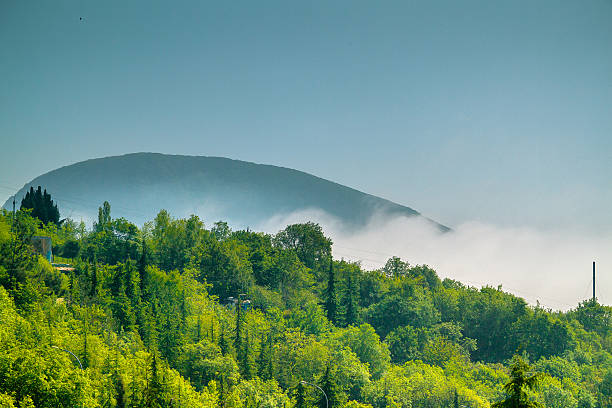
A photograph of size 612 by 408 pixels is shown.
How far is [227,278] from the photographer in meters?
131

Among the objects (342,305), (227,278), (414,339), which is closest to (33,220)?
(227,278)

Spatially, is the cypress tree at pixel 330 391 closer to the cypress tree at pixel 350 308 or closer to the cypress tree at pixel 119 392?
the cypress tree at pixel 119 392

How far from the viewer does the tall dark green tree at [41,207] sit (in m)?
140

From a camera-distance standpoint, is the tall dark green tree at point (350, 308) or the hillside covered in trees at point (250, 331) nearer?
the hillside covered in trees at point (250, 331)

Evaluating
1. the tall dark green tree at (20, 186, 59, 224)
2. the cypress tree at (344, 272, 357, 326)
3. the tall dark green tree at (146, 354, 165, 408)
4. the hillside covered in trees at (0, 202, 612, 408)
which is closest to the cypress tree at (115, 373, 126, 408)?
the hillside covered in trees at (0, 202, 612, 408)

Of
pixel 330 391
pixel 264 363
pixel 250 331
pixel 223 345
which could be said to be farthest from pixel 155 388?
pixel 250 331

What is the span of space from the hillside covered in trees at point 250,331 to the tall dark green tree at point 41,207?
6.31 metres

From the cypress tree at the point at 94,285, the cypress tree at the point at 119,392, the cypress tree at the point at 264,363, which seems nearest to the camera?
the cypress tree at the point at 119,392

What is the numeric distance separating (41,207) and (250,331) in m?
71.6

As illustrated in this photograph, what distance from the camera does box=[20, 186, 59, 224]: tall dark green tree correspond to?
140m

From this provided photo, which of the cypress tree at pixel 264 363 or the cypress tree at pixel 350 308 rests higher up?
the cypress tree at pixel 350 308

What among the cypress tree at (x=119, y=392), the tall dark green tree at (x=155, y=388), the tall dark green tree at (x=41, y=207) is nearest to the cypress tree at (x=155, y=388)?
the tall dark green tree at (x=155, y=388)

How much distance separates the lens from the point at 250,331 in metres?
97.4

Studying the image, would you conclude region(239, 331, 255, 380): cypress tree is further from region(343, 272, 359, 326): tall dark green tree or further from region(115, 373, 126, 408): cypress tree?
region(343, 272, 359, 326): tall dark green tree
